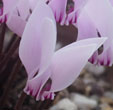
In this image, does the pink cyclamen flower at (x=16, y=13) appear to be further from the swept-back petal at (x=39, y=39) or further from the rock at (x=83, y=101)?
the rock at (x=83, y=101)

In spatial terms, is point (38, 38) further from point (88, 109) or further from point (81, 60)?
point (88, 109)

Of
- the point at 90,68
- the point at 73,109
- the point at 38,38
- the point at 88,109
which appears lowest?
the point at 90,68

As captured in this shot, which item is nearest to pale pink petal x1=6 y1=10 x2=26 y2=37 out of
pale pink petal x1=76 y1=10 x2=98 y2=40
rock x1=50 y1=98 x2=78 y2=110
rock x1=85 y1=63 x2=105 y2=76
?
pale pink petal x1=76 y1=10 x2=98 y2=40

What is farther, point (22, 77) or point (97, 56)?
point (22, 77)

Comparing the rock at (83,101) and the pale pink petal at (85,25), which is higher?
the pale pink petal at (85,25)

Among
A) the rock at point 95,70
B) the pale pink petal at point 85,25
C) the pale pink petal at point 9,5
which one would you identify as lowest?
the rock at point 95,70

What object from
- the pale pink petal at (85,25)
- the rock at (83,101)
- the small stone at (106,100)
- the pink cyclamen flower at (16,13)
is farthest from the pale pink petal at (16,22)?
the small stone at (106,100)

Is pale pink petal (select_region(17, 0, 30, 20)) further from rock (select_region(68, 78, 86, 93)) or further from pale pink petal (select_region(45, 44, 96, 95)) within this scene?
rock (select_region(68, 78, 86, 93))

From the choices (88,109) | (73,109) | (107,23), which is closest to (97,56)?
(107,23)
